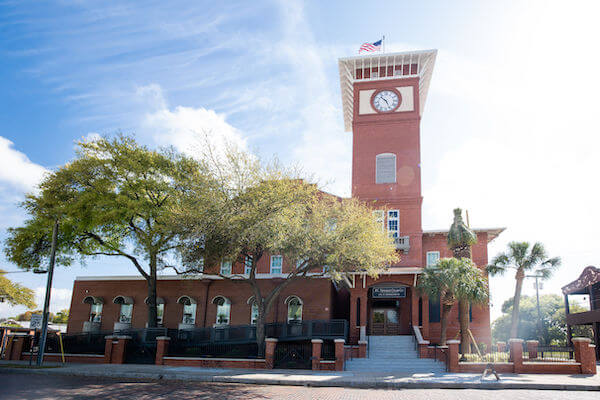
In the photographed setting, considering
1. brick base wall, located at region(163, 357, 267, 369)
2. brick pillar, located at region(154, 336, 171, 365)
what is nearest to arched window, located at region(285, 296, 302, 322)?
brick base wall, located at region(163, 357, 267, 369)

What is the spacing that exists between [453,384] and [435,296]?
27.6 feet

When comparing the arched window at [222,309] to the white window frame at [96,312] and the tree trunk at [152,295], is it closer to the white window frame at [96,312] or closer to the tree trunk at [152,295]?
the tree trunk at [152,295]

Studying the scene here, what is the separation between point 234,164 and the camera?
21016 mm

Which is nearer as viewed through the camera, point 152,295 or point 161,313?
point 152,295

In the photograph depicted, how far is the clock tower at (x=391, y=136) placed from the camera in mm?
29847

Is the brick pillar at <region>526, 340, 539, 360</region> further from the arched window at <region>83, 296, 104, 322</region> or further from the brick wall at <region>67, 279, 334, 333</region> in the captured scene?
the arched window at <region>83, 296, 104, 322</region>

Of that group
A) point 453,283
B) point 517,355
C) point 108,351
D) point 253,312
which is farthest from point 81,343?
point 517,355

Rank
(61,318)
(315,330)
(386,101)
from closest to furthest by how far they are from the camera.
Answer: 1. (315,330)
2. (386,101)
3. (61,318)

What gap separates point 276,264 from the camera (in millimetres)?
30250

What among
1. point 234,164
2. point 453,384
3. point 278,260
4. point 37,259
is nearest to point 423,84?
point 278,260

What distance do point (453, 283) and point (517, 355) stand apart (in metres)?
4.78

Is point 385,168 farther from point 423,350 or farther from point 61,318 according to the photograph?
point 61,318

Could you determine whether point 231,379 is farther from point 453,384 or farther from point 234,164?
point 234,164

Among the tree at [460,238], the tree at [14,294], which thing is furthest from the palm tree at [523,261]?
the tree at [14,294]
